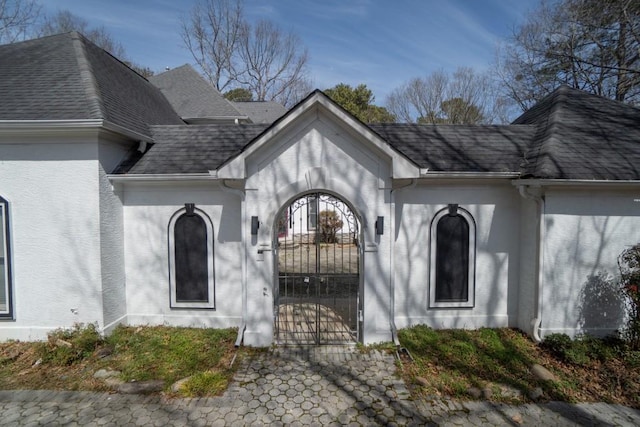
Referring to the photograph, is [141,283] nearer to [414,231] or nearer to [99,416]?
[99,416]

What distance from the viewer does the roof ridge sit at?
672 centimetres

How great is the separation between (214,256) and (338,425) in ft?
14.5

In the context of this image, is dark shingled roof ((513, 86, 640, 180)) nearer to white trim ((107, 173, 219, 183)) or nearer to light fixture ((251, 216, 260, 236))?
light fixture ((251, 216, 260, 236))

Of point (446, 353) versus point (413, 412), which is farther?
point (446, 353)

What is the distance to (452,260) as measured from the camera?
24.6 ft

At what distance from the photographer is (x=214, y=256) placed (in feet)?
24.7

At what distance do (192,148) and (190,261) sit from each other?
2.80 metres

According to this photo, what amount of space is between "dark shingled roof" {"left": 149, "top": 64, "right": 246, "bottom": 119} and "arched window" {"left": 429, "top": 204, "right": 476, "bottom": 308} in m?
14.0

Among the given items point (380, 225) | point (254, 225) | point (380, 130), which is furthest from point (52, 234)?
point (380, 130)

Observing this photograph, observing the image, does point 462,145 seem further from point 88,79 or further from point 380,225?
Answer: point 88,79

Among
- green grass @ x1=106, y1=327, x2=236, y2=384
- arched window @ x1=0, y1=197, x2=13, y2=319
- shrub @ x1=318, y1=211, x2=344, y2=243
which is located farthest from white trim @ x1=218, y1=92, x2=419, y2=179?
shrub @ x1=318, y1=211, x2=344, y2=243

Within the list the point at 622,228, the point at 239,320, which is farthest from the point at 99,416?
the point at 622,228

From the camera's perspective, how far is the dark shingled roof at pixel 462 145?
754cm


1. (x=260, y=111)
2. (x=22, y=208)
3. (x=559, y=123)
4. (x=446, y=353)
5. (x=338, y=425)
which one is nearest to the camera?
(x=338, y=425)
